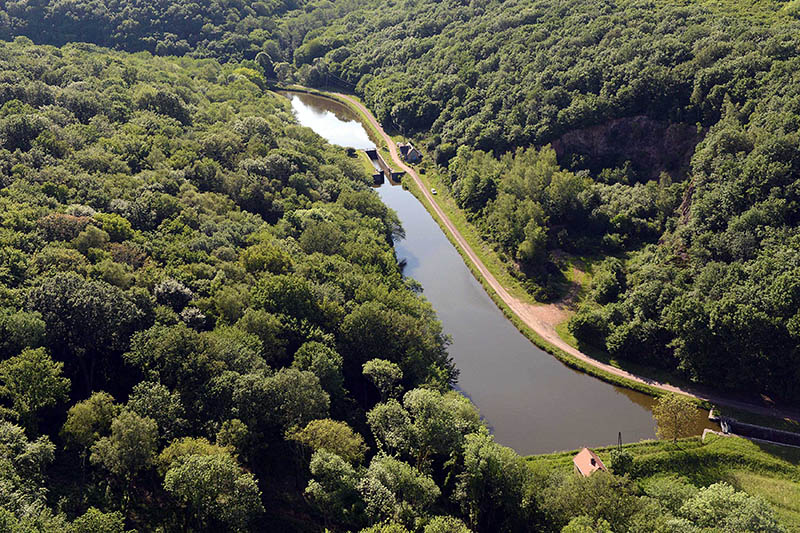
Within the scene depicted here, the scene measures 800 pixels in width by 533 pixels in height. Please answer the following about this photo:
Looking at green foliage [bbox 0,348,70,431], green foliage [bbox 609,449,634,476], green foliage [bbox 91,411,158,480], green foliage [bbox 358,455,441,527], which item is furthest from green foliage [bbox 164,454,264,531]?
green foliage [bbox 609,449,634,476]

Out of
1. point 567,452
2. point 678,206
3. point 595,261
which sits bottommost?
point 567,452

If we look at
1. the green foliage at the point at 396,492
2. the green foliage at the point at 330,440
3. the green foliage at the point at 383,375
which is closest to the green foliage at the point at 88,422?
the green foliage at the point at 330,440

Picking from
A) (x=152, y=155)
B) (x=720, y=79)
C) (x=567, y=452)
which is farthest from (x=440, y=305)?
(x=720, y=79)

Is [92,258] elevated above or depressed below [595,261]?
below

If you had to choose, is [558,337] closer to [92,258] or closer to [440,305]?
[440,305]

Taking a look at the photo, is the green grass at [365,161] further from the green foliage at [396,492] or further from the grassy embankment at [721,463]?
the green foliage at [396,492]

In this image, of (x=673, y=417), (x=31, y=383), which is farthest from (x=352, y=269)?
(x=673, y=417)
